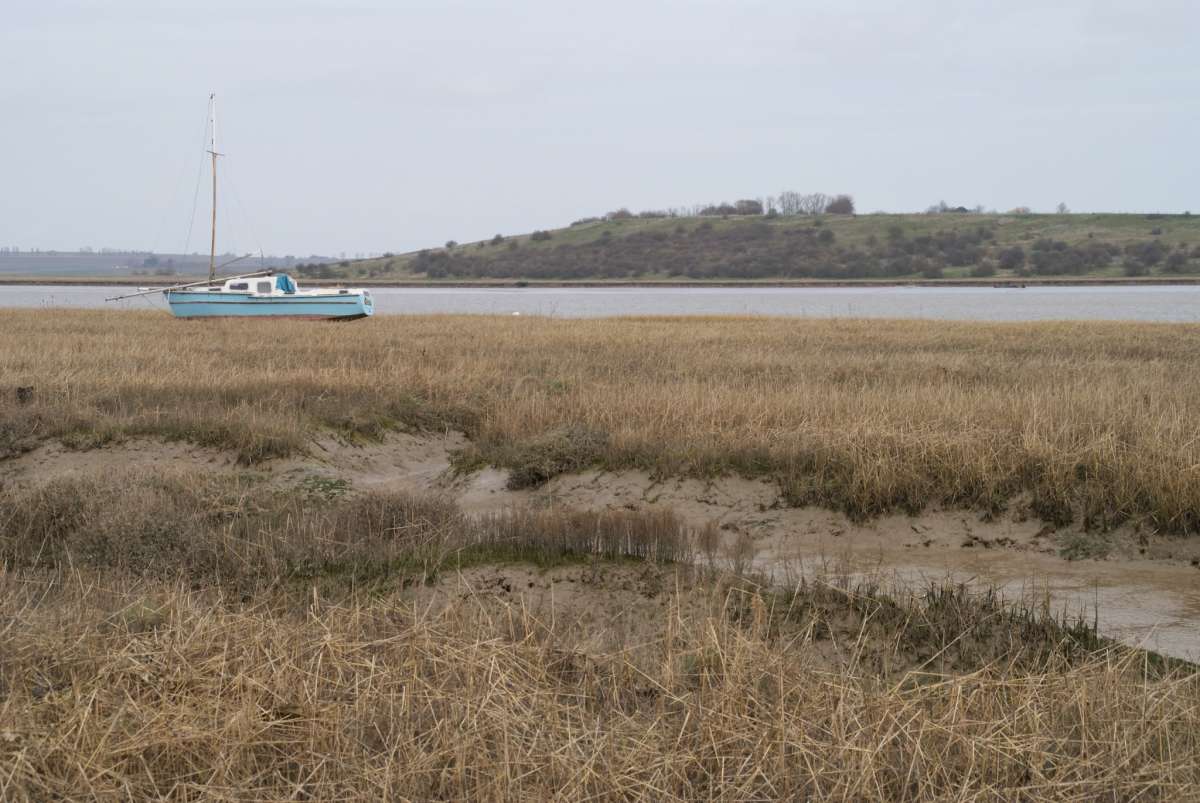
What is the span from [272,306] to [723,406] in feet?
85.7

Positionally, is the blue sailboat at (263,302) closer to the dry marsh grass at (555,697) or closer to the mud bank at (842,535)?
the mud bank at (842,535)

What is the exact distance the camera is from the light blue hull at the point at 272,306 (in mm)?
35875

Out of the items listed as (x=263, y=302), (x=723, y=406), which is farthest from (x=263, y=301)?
(x=723, y=406)

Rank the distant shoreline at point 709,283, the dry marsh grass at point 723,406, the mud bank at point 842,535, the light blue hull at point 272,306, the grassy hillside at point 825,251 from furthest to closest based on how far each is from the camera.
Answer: the grassy hillside at point 825,251 < the distant shoreline at point 709,283 < the light blue hull at point 272,306 < the dry marsh grass at point 723,406 < the mud bank at point 842,535

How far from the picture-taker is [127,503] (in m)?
9.29

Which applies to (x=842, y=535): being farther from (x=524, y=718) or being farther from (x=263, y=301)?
(x=263, y=301)

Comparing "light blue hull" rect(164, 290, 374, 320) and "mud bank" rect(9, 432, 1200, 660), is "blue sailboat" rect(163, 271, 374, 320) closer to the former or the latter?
"light blue hull" rect(164, 290, 374, 320)

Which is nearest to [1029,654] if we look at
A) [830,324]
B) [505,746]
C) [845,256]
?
[505,746]

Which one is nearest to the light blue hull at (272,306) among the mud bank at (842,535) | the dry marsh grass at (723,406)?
the dry marsh grass at (723,406)

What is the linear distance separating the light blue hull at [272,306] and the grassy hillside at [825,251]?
86177mm

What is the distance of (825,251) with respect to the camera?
123m

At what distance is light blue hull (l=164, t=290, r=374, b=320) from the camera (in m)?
35.9

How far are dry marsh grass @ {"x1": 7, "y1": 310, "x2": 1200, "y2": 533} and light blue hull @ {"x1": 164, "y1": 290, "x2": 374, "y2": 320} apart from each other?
9856 mm

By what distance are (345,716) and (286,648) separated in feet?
2.75
